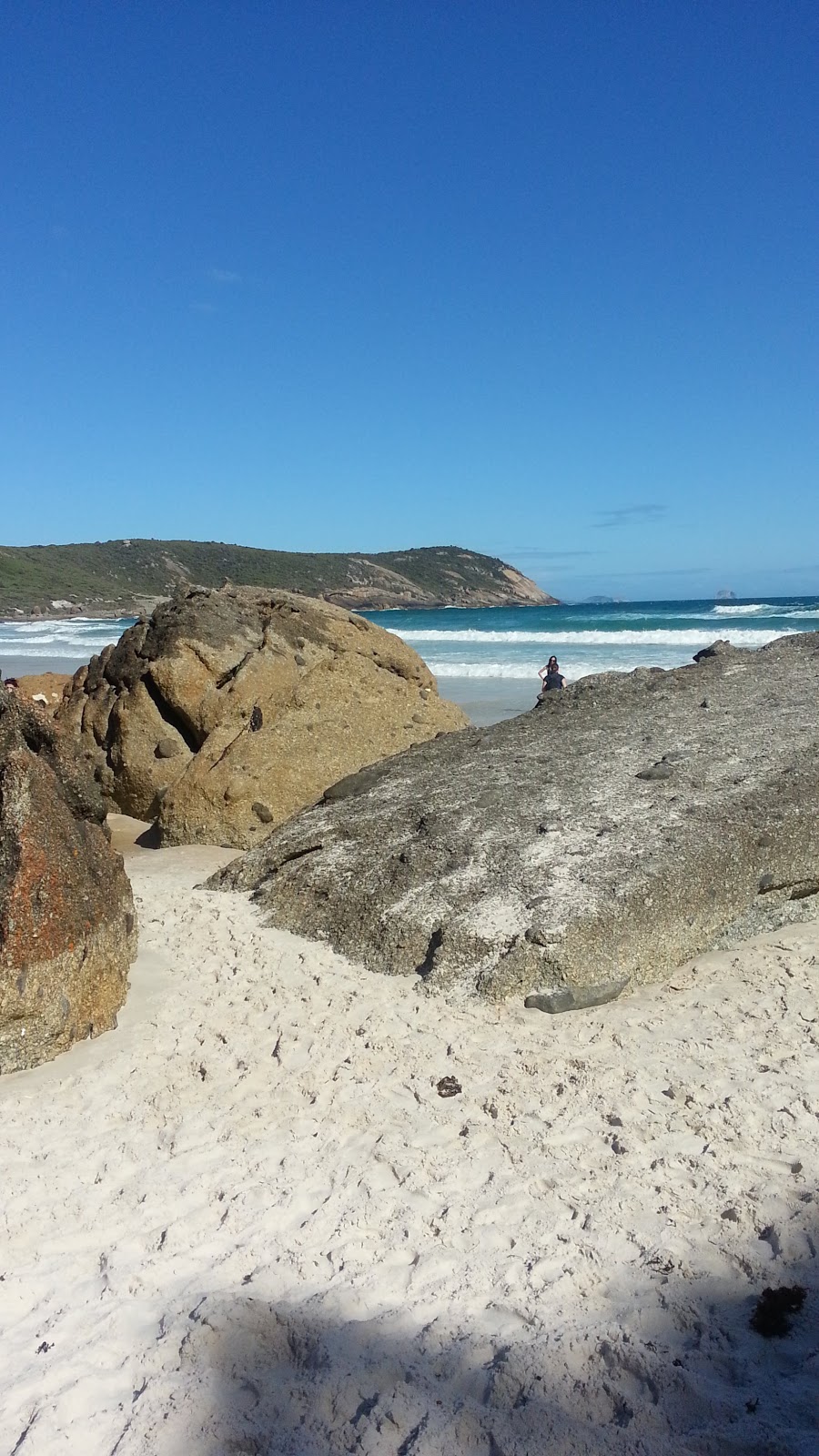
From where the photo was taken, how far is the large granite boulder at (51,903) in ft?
13.2

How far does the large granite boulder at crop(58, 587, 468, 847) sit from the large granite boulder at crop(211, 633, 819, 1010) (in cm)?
120

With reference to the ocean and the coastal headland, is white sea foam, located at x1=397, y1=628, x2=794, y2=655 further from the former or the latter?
the coastal headland

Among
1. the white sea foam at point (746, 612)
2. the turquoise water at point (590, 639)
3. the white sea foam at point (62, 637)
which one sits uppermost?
the white sea foam at point (746, 612)

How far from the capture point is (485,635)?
41156mm

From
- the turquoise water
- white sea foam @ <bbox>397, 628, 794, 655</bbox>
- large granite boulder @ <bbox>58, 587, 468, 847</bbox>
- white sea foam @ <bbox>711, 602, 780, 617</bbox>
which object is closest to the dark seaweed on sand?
large granite boulder @ <bbox>58, 587, 468, 847</bbox>

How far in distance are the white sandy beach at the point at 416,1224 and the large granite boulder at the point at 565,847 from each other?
269mm

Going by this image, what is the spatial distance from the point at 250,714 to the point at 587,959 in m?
4.36

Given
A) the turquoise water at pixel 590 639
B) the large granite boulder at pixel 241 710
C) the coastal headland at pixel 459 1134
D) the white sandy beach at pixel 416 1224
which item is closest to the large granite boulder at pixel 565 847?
the coastal headland at pixel 459 1134

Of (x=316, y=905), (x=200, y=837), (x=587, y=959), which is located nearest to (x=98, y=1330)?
(x=587, y=959)

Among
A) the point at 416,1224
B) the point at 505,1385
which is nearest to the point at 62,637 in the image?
the point at 416,1224

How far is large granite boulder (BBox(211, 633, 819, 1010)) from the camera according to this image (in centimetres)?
478

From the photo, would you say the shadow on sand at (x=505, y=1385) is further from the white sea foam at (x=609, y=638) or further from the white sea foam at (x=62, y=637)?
the white sea foam at (x=609, y=638)

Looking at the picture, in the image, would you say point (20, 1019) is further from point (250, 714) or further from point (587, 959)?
point (250, 714)

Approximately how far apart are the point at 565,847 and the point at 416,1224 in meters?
2.47
